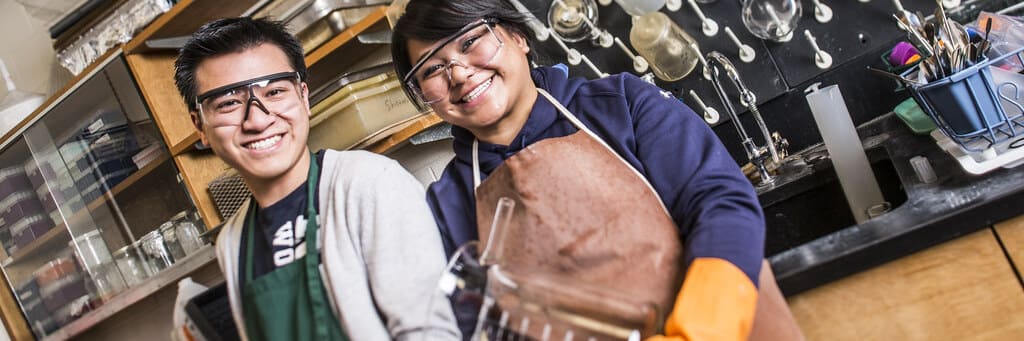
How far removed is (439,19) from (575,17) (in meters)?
0.85

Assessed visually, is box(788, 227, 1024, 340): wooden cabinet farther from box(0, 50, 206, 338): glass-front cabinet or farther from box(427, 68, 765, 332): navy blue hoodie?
box(0, 50, 206, 338): glass-front cabinet

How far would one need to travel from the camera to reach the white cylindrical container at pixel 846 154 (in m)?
1.50

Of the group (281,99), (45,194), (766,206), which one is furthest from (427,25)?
(45,194)

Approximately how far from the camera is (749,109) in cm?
178

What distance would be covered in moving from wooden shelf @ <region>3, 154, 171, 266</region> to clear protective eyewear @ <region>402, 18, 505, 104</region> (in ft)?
5.15

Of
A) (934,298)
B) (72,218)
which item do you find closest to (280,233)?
(934,298)

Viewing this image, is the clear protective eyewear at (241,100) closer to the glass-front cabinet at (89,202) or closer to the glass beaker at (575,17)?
the glass beaker at (575,17)

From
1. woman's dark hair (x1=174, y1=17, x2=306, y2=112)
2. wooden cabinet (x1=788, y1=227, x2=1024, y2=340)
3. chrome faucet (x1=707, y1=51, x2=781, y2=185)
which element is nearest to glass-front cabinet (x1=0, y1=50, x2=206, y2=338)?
woman's dark hair (x1=174, y1=17, x2=306, y2=112)

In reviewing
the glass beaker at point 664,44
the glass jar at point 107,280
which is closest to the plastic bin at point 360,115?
the glass beaker at point 664,44

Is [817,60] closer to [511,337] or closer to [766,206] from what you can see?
[766,206]

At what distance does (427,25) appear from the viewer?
112 centimetres

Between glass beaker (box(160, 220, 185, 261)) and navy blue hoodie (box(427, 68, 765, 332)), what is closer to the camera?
navy blue hoodie (box(427, 68, 765, 332))

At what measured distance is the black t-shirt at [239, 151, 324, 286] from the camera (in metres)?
1.10

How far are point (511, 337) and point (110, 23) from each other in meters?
2.27
